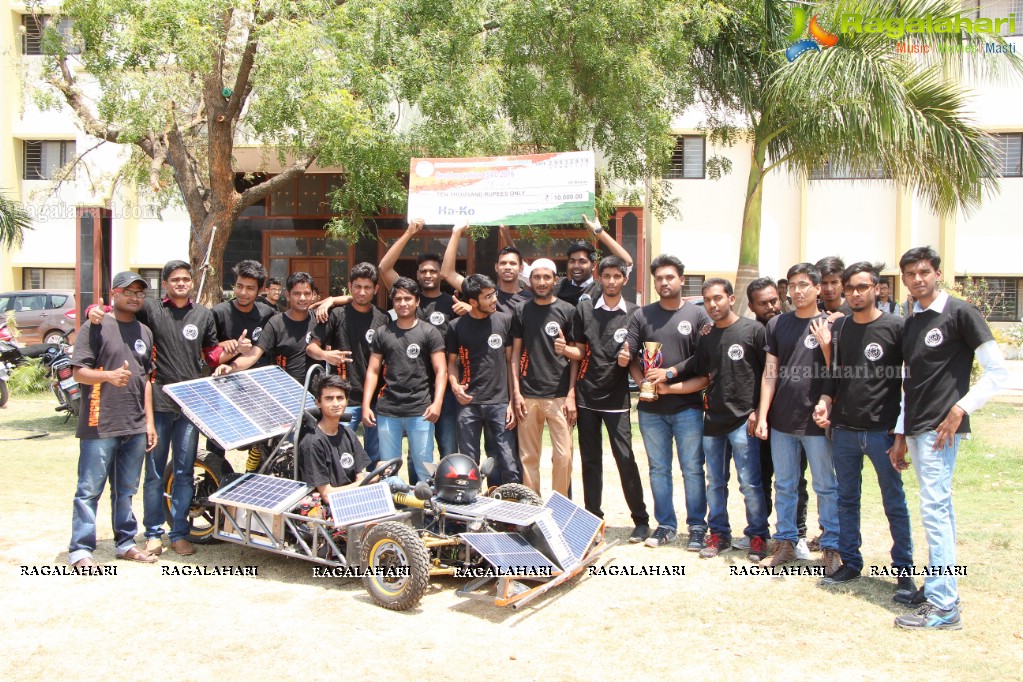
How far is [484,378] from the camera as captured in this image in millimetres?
7184

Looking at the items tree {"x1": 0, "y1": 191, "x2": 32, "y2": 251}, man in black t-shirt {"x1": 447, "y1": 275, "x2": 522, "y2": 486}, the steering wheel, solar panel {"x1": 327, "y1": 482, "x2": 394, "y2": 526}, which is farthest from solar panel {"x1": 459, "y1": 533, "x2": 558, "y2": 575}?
tree {"x1": 0, "y1": 191, "x2": 32, "y2": 251}

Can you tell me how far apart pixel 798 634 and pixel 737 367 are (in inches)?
82.1

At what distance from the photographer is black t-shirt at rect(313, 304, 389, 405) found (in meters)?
7.43

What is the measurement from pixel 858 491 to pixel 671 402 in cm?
147

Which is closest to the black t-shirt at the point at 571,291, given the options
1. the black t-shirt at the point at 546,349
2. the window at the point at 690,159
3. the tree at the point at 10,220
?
the black t-shirt at the point at 546,349

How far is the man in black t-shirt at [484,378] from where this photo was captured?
717 centimetres

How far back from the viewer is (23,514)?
7.61m

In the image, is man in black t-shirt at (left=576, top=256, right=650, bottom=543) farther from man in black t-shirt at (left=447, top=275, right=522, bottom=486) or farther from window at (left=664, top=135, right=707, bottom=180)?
window at (left=664, top=135, right=707, bottom=180)

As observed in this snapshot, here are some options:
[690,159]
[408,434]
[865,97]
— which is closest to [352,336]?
[408,434]

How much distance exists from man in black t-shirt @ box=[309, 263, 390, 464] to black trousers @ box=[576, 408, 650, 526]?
174 cm

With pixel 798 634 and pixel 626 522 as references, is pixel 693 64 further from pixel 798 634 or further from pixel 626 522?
pixel 798 634

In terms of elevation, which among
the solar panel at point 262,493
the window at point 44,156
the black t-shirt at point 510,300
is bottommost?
the solar panel at point 262,493

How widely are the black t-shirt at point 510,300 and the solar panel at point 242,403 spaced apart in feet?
5.94

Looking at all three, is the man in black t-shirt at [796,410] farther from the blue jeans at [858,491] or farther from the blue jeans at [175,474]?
the blue jeans at [175,474]
